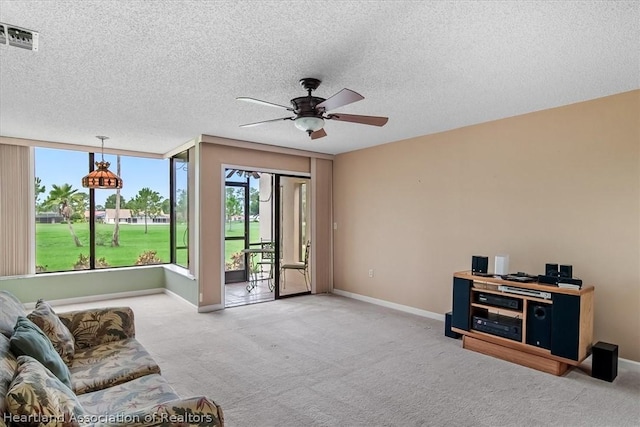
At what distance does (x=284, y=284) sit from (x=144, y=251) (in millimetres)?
2780

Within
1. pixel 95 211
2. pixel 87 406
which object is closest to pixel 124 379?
pixel 87 406

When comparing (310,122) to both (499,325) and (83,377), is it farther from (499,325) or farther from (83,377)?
(499,325)

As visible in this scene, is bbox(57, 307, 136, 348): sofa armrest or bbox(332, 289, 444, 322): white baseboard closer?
bbox(57, 307, 136, 348): sofa armrest

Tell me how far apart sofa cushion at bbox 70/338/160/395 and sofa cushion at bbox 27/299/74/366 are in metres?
0.08

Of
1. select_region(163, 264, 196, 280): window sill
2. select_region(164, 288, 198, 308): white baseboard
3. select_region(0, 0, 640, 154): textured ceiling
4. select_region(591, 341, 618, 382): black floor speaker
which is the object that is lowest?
select_region(164, 288, 198, 308): white baseboard

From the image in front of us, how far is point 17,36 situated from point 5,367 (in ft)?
6.51

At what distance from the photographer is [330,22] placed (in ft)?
7.16

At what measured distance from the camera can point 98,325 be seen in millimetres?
2861

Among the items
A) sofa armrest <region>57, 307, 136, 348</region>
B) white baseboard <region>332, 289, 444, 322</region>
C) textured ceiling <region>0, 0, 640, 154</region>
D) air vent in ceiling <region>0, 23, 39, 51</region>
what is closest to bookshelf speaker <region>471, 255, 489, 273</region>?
white baseboard <region>332, 289, 444, 322</region>

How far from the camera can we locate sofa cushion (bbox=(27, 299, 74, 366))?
241 cm

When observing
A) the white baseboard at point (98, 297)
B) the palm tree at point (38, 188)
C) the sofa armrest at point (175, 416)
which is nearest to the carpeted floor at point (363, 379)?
Result: the sofa armrest at point (175, 416)

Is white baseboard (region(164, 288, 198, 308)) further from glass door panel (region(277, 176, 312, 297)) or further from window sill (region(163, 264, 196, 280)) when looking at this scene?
glass door panel (region(277, 176, 312, 297))

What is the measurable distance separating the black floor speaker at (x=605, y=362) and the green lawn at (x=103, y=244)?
5.79 meters

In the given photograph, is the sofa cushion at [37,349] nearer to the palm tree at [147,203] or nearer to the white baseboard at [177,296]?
the white baseboard at [177,296]
